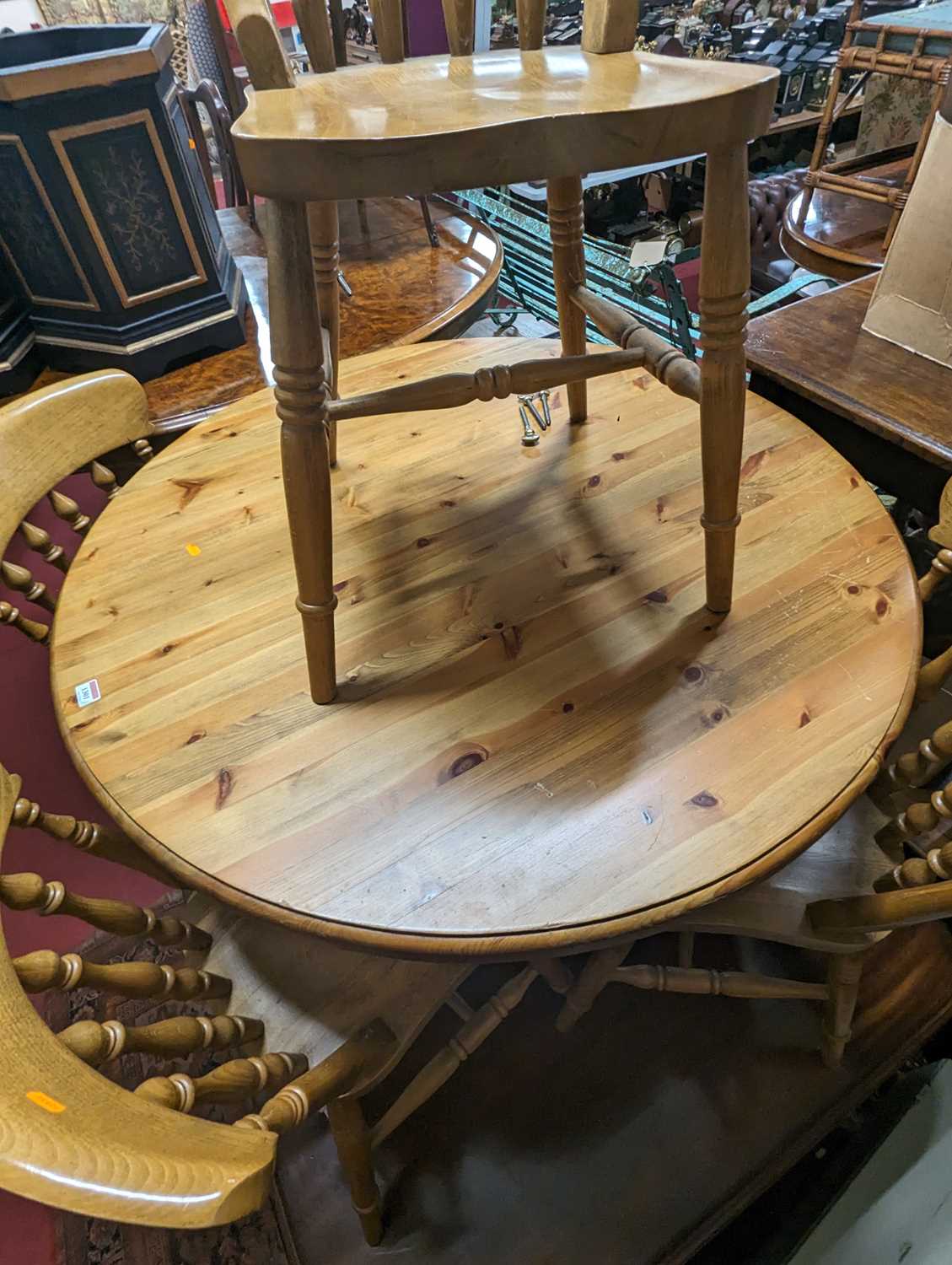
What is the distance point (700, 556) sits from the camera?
88cm

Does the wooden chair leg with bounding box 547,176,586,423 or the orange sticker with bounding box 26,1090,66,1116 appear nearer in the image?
the orange sticker with bounding box 26,1090,66,1116

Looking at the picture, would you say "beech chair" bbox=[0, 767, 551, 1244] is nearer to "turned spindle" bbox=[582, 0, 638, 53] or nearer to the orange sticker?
the orange sticker

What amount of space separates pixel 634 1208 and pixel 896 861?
1.75 ft

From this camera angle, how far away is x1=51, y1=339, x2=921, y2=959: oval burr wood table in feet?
1.98

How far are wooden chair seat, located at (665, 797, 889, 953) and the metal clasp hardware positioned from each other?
63cm

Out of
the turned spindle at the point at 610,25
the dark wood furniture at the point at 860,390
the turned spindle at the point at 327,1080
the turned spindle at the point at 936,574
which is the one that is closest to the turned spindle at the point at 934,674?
the turned spindle at the point at 936,574

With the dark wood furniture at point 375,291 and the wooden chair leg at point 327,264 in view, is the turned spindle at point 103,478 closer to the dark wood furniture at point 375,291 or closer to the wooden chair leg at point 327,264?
the dark wood furniture at point 375,291

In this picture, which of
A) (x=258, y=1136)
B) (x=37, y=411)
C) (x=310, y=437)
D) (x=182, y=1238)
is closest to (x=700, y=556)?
(x=310, y=437)

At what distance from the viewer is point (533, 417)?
114cm

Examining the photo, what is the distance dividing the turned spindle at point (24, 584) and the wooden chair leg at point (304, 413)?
1.40 ft

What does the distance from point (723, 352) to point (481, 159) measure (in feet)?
0.91

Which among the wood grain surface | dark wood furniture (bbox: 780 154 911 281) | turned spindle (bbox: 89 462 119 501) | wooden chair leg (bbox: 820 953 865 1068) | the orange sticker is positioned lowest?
wooden chair leg (bbox: 820 953 865 1068)

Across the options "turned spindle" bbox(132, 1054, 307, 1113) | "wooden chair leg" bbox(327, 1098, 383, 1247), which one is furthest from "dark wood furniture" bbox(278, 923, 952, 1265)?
"turned spindle" bbox(132, 1054, 307, 1113)

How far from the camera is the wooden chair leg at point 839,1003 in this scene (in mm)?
852
